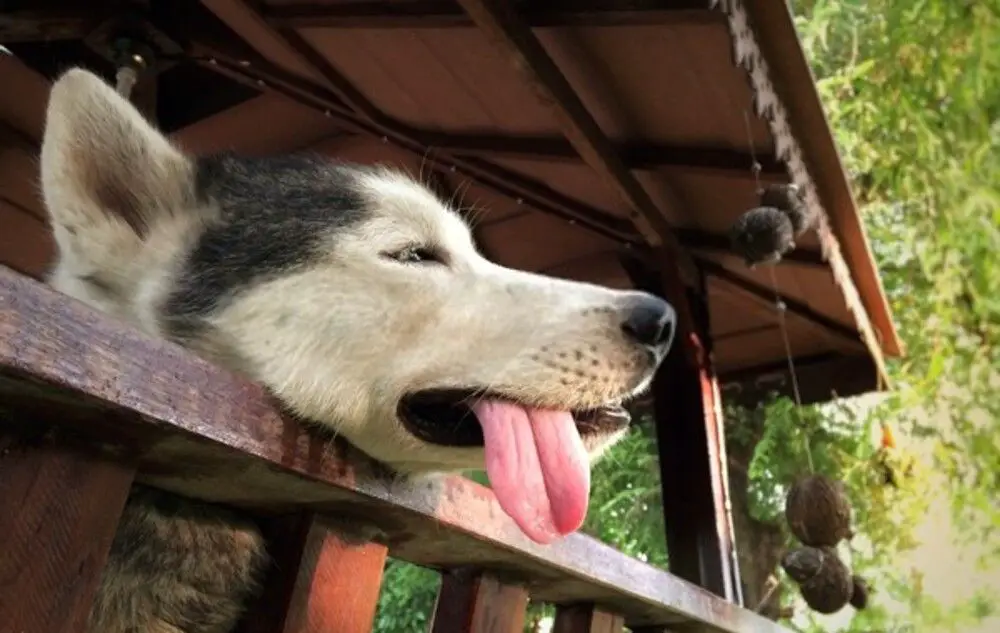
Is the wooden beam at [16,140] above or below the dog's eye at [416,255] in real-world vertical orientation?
above

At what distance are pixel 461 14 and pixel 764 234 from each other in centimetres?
62

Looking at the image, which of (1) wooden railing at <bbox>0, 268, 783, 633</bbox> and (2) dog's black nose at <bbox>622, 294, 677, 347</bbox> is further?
(2) dog's black nose at <bbox>622, 294, 677, 347</bbox>

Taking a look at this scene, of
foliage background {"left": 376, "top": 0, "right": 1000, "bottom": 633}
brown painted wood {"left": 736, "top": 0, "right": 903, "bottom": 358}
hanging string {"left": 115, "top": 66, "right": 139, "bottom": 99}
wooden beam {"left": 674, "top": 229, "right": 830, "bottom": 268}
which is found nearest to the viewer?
brown painted wood {"left": 736, "top": 0, "right": 903, "bottom": 358}

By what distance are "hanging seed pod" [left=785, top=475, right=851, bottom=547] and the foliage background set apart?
0.78 metres

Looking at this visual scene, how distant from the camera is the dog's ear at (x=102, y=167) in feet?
3.08

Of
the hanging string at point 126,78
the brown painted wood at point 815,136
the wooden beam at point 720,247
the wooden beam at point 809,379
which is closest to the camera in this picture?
the brown painted wood at point 815,136

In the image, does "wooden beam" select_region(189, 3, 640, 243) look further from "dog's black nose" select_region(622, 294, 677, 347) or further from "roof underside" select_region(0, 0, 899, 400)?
"dog's black nose" select_region(622, 294, 677, 347)

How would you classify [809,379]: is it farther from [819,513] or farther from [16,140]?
[16,140]

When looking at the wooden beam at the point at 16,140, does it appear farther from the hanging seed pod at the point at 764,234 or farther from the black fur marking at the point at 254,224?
the hanging seed pod at the point at 764,234

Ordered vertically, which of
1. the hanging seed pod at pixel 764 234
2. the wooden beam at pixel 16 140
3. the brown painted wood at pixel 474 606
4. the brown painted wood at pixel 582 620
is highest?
the wooden beam at pixel 16 140

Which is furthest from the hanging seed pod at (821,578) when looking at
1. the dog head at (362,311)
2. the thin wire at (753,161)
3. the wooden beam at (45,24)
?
the wooden beam at (45,24)

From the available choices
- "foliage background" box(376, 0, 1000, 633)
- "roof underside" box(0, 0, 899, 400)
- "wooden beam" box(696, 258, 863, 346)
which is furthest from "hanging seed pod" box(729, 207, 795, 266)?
"foliage background" box(376, 0, 1000, 633)

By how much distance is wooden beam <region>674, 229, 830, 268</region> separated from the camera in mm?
Answer: 1930

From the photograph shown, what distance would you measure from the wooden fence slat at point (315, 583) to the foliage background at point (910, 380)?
5.94 ft
